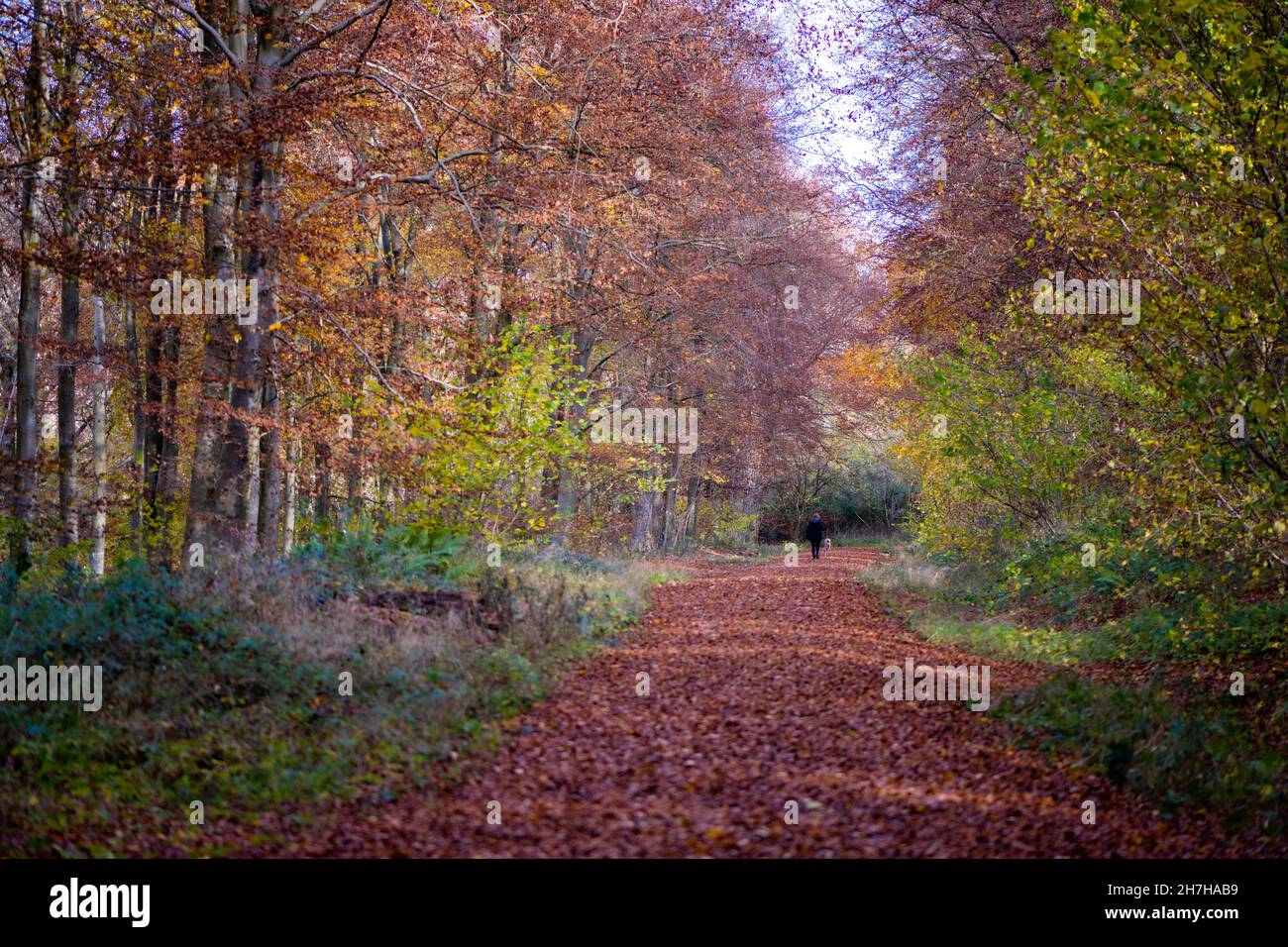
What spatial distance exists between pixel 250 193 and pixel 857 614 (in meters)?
10.5

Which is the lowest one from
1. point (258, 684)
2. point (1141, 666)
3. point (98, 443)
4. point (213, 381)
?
point (1141, 666)

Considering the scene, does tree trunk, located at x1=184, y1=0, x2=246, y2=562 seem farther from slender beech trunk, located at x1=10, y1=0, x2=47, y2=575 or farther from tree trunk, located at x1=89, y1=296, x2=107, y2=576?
slender beech trunk, located at x1=10, y1=0, x2=47, y2=575

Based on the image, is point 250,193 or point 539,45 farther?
point 539,45

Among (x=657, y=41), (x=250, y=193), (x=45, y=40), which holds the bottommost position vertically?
(x=250, y=193)

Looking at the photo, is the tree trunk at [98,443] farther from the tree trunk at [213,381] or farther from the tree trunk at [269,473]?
the tree trunk at [269,473]

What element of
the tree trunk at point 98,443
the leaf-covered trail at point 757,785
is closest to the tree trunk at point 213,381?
the tree trunk at point 98,443

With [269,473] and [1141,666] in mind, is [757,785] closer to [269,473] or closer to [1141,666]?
[1141,666]

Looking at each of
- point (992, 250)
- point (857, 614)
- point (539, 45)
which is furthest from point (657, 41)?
point (857, 614)

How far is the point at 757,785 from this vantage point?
21.1 ft

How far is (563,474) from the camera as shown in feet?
77.6

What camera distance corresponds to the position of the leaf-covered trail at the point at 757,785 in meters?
5.41

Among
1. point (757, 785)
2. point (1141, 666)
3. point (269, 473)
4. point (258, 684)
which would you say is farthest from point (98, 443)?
point (1141, 666)
